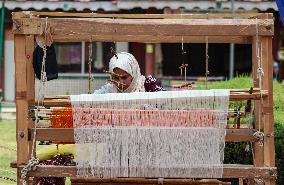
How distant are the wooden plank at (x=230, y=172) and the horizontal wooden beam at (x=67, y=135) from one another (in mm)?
207

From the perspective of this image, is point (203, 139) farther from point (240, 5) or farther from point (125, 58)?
point (240, 5)

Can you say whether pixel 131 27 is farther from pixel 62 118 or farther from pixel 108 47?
pixel 108 47

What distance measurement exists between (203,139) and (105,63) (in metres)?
18.8

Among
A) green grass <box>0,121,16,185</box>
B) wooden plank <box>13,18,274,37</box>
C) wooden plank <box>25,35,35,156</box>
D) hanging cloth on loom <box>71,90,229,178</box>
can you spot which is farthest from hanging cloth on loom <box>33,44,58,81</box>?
green grass <box>0,121,16,185</box>

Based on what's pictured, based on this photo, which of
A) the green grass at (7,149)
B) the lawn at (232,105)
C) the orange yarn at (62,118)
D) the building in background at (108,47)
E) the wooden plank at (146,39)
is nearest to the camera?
the orange yarn at (62,118)

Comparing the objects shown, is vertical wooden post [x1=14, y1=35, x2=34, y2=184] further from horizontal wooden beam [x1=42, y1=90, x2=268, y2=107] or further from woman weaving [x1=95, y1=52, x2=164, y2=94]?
woman weaving [x1=95, y1=52, x2=164, y2=94]

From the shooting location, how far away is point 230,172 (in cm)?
507

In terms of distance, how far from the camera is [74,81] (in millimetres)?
22953

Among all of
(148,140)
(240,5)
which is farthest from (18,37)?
(240,5)

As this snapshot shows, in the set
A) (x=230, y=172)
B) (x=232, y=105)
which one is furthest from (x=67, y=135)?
(x=232, y=105)

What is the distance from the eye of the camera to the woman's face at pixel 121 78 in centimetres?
643

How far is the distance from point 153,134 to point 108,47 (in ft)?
61.0

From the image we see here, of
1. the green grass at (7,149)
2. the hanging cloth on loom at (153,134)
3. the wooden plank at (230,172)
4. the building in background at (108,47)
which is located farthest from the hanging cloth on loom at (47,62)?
the building in background at (108,47)

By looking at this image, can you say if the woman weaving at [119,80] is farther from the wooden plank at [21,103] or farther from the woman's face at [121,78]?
the wooden plank at [21,103]
